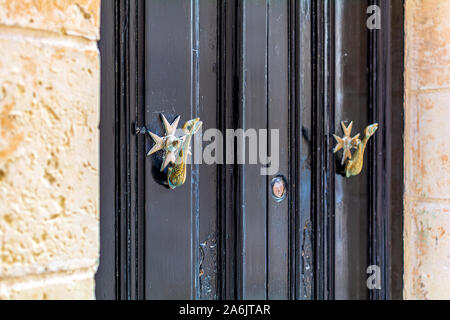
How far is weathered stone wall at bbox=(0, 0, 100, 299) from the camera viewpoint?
0.72 meters

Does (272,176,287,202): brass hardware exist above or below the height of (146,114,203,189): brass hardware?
below

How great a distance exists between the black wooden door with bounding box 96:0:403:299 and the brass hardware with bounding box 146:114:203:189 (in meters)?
0.02

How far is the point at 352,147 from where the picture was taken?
4.41 feet

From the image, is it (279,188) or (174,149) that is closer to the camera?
(174,149)

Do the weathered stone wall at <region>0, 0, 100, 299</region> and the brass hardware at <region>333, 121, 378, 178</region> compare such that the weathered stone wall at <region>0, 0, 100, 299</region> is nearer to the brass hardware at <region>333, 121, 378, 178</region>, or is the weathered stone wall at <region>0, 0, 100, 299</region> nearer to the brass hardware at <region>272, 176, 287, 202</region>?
the brass hardware at <region>272, 176, 287, 202</region>

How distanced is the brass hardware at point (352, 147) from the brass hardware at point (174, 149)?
1.51ft

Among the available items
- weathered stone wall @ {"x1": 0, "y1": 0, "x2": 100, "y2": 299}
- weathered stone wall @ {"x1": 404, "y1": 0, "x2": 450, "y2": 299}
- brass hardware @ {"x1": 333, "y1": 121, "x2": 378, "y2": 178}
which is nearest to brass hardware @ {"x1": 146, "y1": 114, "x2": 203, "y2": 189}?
weathered stone wall @ {"x1": 0, "y1": 0, "x2": 100, "y2": 299}

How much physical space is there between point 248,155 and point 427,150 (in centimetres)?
58

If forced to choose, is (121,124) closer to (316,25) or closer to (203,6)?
(203,6)

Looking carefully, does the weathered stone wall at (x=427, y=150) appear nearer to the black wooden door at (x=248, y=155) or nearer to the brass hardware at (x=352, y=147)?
the black wooden door at (x=248, y=155)

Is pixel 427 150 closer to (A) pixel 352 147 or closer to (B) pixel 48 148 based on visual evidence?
(A) pixel 352 147

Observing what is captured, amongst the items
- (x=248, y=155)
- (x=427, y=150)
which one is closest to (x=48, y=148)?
(x=248, y=155)

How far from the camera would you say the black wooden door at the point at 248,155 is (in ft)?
3.21

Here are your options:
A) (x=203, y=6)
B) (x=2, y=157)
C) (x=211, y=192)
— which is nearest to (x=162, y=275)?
(x=211, y=192)
